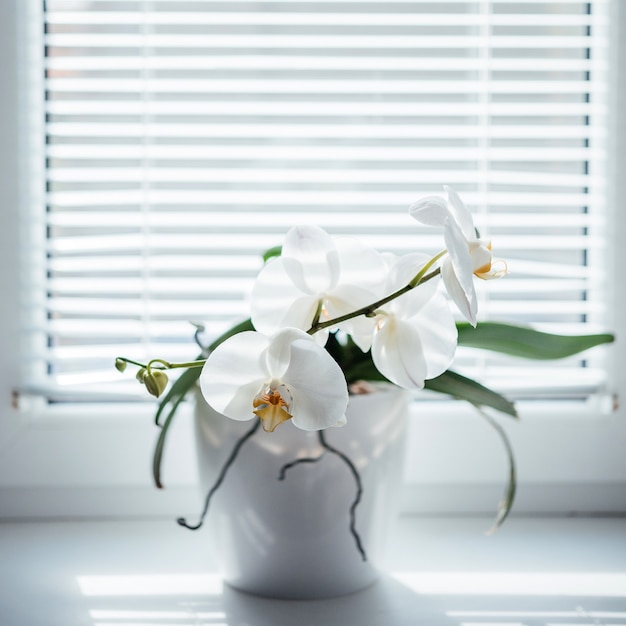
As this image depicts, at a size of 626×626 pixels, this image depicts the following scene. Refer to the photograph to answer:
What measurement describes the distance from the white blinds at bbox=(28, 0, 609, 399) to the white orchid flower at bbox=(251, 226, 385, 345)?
0.39 metres

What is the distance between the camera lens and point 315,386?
1.57 ft

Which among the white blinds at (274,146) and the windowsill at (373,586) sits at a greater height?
the white blinds at (274,146)

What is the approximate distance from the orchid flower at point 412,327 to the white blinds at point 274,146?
0.40 meters

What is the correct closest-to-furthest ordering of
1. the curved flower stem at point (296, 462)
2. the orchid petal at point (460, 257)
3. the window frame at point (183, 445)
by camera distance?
the orchid petal at point (460, 257) → the curved flower stem at point (296, 462) → the window frame at point (183, 445)

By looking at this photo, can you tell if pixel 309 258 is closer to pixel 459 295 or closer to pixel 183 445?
pixel 459 295

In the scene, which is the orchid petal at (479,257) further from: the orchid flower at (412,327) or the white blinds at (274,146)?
the white blinds at (274,146)

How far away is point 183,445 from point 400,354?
19.1 inches

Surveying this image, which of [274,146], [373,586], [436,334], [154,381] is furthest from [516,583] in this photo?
[274,146]

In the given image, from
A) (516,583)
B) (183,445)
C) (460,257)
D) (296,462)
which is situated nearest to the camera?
(460,257)

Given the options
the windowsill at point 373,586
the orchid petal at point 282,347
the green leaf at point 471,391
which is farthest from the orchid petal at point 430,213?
the windowsill at point 373,586

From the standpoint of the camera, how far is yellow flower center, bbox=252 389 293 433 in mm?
479

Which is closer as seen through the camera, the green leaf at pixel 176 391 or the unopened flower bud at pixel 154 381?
the unopened flower bud at pixel 154 381

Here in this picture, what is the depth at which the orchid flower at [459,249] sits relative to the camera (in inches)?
17.7

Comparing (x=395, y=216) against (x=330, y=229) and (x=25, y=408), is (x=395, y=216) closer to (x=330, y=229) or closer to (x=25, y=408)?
(x=330, y=229)
